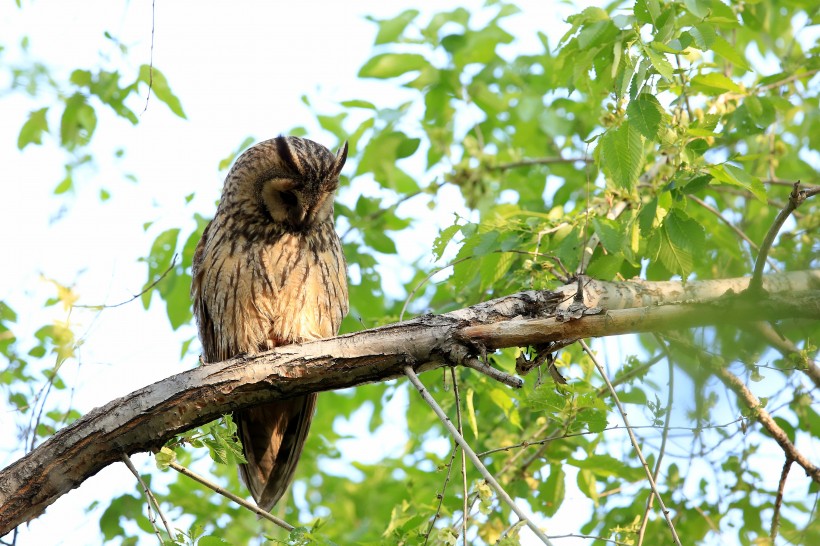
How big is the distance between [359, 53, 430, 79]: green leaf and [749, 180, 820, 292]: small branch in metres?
2.44

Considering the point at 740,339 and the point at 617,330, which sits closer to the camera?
the point at 740,339

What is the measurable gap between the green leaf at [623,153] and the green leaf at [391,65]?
6.49 feet

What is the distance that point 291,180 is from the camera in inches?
136

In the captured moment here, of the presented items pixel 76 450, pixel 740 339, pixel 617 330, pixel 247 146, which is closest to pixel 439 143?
pixel 247 146

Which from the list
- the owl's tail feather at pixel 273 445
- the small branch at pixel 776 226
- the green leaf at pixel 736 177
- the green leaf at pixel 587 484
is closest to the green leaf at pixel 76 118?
the owl's tail feather at pixel 273 445

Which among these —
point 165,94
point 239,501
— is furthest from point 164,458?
point 165,94

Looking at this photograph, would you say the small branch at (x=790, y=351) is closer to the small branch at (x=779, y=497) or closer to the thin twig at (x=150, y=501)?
the small branch at (x=779, y=497)

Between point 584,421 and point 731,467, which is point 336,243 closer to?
point 584,421

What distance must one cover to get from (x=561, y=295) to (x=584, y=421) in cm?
43

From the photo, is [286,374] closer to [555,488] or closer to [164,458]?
[164,458]

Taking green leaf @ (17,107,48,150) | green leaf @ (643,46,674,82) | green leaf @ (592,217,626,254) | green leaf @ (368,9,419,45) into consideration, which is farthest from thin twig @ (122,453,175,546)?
green leaf @ (368,9,419,45)

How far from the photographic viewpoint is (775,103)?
349 cm

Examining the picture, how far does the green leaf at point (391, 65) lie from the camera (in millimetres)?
4223

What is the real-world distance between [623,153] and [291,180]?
1.48 meters
